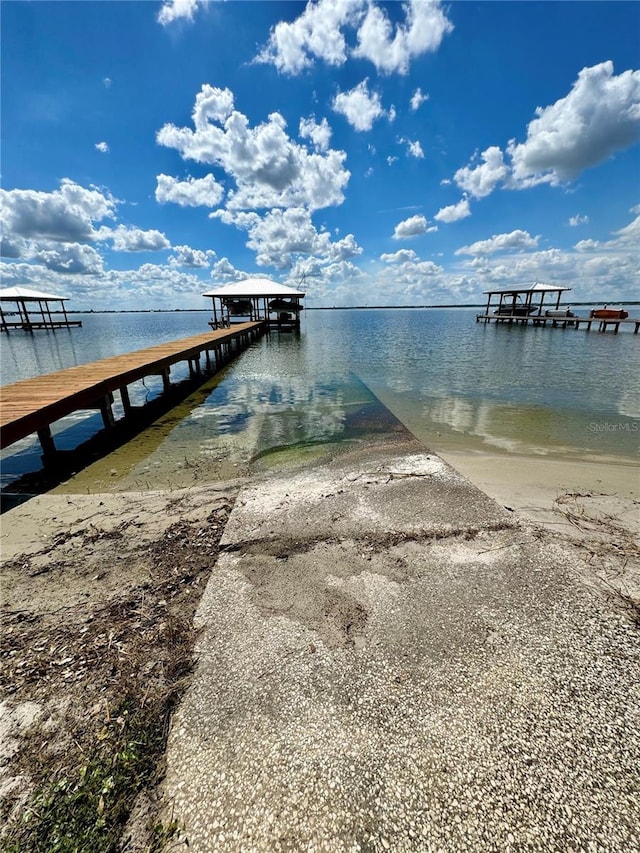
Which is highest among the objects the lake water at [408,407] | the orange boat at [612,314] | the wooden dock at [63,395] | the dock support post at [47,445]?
the orange boat at [612,314]

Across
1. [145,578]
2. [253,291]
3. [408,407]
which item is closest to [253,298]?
[253,291]

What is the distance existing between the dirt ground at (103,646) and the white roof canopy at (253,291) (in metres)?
29.1

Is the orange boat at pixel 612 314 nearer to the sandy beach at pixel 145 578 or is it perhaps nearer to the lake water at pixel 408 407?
→ the lake water at pixel 408 407

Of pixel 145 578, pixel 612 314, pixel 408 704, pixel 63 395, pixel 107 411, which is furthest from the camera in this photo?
pixel 612 314

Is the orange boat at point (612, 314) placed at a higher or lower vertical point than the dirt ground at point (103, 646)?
higher

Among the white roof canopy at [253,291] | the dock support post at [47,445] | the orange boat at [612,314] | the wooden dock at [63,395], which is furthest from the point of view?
the orange boat at [612,314]

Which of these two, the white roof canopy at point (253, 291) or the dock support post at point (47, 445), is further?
the white roof canopy at point (253, 291)

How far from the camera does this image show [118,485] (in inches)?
230

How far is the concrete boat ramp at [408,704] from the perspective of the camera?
5.01ft

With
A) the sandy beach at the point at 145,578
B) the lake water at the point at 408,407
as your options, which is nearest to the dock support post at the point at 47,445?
the lake water at the point at 408,407

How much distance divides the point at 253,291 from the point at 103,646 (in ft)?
A: 109

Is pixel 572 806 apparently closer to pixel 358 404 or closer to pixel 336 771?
pixel 336 771

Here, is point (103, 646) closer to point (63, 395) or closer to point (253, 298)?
point (63, 395)

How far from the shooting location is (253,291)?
105 ft
